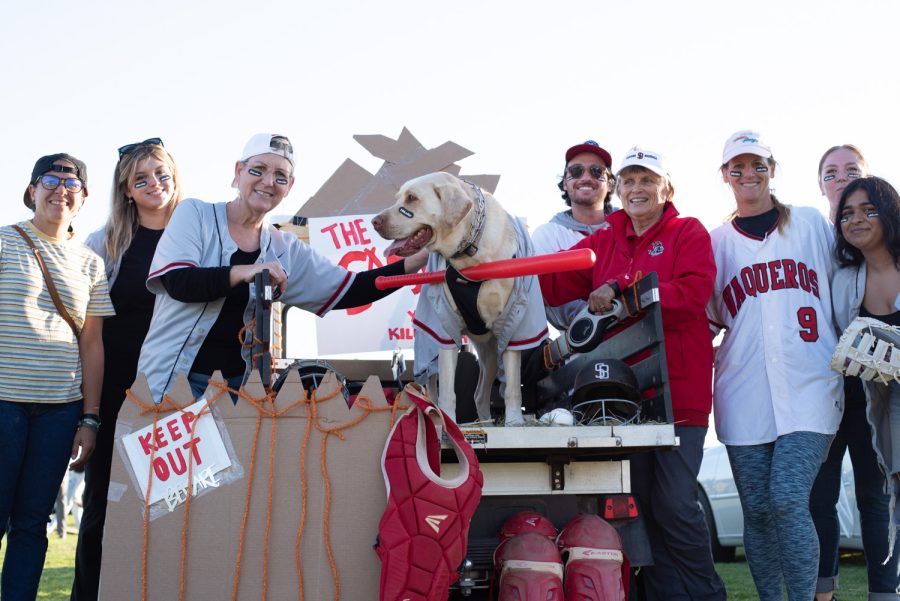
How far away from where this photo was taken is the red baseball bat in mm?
3613

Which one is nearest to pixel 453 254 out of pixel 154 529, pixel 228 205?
pixel 228 205

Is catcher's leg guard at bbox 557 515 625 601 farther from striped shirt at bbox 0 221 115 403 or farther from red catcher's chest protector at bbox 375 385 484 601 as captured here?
striped shirt at bbox 0 221 115 403

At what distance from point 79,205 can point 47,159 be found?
9.8 inches

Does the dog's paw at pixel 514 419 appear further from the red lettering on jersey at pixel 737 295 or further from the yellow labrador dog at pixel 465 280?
the red lettering on jersey at pixel 737 295

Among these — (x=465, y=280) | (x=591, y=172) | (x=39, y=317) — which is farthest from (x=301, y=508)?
(x=591, y=172)

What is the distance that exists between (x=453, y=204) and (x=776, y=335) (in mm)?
1594

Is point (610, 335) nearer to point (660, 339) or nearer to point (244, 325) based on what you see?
point (660, 339)

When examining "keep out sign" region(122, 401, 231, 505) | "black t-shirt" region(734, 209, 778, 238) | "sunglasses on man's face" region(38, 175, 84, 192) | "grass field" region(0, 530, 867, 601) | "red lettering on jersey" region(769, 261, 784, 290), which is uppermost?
"sunglasses on man's face" region(38, 175, 84, 192)

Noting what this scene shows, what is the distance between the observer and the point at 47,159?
13.5ft

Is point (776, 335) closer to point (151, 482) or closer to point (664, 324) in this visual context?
point (664, 324)

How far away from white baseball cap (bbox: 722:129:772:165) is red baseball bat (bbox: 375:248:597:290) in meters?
1.15

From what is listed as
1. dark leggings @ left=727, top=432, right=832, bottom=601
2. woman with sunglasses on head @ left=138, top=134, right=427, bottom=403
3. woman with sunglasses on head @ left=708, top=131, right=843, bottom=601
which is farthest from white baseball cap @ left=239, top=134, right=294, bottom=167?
dark leggings @ left=727, top=432, right=832, bottom=601

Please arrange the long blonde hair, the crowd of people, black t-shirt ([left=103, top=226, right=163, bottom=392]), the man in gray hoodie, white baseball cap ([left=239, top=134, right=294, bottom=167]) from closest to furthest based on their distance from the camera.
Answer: the crowd of people
white baseball cap ([left=239, top=134, right=294, bottom=167])
black t-shirt ([left=103, top=226, right=163, bottom=392])
the long blonde hair
the man in gray hoodie

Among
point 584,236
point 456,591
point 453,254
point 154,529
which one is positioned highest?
point 584,236
